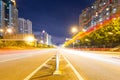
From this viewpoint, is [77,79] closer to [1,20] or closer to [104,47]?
[104,47]

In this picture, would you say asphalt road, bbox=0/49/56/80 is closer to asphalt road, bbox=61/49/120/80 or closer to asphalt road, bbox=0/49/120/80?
asphalt road, bbox=0/49/120/80

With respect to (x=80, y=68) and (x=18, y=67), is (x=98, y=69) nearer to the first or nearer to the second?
(x=80, y=68)

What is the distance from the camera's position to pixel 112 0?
116 meters

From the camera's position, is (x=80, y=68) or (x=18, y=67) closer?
(x=80, y=68)

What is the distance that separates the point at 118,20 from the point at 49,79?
195ft

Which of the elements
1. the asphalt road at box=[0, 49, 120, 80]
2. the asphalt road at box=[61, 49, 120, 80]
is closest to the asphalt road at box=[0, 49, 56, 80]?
the asphalt road at box=[0, 49, 120, 80]

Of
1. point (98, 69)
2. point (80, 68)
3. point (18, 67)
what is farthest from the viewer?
point (18, 67)

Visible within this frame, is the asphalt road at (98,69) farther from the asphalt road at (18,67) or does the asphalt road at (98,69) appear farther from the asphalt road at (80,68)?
the asphalt road at (18,67)

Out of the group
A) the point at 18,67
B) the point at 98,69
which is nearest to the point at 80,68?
the point at 98,69

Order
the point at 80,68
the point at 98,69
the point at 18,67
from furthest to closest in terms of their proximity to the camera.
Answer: the point at 18,67
the point at 80,68
the point at 98,69

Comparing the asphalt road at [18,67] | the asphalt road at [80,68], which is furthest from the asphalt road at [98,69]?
the asphalt road at [18,67]

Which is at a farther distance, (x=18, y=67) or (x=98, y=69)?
(x=18, y=67)

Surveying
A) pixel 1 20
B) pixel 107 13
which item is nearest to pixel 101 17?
pixel 107 13

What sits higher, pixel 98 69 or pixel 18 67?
pixel 18 67
